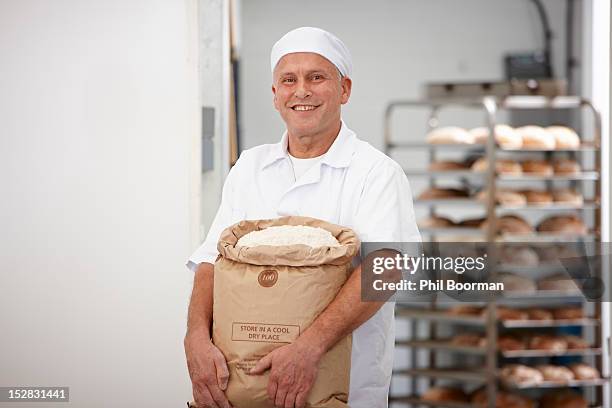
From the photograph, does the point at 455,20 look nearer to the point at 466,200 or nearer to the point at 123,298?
the point at 466,200

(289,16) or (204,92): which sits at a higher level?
(289,16)

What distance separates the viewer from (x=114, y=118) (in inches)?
92.6

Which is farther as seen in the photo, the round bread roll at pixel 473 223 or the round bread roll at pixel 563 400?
the round bread roll at pixel 473 223

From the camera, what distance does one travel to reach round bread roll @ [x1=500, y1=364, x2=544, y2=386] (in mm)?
4484

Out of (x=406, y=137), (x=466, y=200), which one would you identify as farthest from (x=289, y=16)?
(x=466, y=200)

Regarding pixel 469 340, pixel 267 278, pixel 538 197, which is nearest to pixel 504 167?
pixel 538 197

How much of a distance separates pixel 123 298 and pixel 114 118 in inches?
21.0

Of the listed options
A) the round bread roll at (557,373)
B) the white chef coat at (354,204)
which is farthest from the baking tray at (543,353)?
the white chef coat at (354,204)

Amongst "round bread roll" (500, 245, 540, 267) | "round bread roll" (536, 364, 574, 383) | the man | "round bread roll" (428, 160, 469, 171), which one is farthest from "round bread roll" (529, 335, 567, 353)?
the man

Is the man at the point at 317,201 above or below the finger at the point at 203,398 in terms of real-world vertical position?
above

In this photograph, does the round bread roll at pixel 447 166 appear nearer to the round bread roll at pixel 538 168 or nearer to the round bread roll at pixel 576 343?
the round bread roll at pixel 538 168

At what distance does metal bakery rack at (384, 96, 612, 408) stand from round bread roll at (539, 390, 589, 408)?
0.23 ft

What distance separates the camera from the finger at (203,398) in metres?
1.71

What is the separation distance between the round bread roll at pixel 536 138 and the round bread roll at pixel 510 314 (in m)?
0.95
